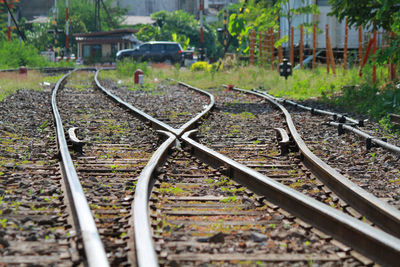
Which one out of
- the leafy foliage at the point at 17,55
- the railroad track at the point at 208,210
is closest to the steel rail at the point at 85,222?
the railroad track at the point at 208,210

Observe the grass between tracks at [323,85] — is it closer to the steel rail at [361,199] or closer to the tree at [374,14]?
the tree at [374,14]

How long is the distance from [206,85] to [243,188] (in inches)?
666

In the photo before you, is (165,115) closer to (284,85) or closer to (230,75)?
(284,85)

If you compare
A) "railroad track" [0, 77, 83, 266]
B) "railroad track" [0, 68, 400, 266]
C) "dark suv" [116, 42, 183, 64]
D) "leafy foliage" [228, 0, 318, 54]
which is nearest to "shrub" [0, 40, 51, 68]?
"dark suv" [116, 42, 183, 64]

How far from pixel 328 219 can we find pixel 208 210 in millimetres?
1098

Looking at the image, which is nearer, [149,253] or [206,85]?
[149,253]

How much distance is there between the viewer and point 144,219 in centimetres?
423

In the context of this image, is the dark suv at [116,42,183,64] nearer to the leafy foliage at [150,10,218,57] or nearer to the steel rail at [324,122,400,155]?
the leafy foliage at [150,10,218,57]

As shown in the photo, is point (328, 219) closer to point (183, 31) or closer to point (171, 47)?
point (171, 47)

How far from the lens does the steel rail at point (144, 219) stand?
3434 mm

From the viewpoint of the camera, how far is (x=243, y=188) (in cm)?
569

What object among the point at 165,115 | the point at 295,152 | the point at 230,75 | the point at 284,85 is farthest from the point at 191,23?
the point at 295,152

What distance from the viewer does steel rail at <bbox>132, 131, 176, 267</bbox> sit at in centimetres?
343

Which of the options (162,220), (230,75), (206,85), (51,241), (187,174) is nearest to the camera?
(51,241)
